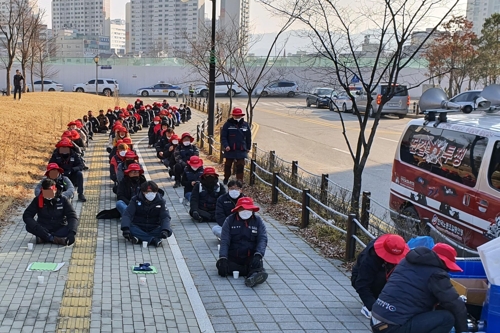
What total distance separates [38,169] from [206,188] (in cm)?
725

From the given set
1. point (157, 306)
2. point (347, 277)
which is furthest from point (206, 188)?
point (157, 306)

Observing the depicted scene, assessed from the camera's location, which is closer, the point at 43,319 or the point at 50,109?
the point at 43,319

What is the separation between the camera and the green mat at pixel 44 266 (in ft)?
25.4

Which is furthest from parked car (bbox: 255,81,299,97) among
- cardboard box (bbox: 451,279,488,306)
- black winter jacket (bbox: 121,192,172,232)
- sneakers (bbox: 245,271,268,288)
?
cardboard box (bbox: 451,279,488,306)

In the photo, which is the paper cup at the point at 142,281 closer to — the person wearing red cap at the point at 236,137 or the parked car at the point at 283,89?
the person wearing red cap at the point at 236,137

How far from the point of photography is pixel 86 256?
8.46 m

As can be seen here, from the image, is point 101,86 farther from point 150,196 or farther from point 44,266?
point 44,266

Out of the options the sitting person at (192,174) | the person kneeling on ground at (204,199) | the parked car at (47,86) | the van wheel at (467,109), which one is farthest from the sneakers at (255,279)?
the parked car at (47,86)

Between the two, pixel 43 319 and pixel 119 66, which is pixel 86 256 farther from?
pixel 119 66

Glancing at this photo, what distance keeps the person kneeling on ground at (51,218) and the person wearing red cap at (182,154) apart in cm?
519

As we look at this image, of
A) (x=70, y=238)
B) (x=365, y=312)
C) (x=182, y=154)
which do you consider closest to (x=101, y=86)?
(x=182, y=154)

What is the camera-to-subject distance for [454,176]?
8859 millimetres

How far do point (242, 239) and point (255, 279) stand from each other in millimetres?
656

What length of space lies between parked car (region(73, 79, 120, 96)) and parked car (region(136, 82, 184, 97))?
264 centimetres
